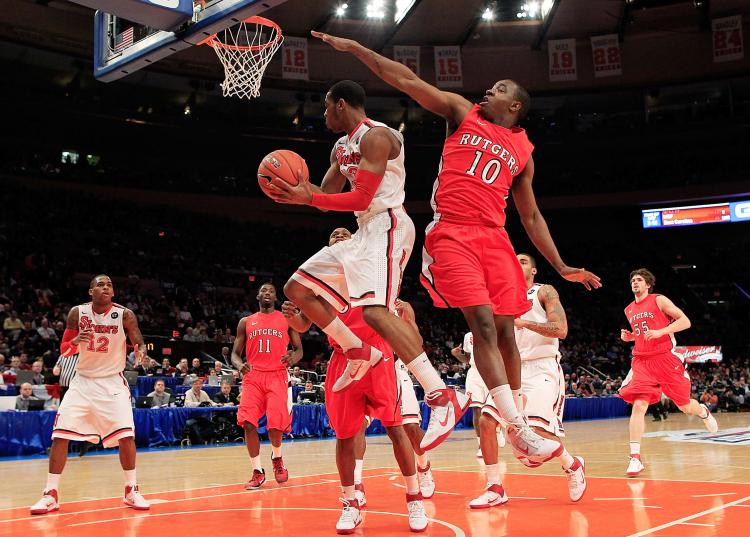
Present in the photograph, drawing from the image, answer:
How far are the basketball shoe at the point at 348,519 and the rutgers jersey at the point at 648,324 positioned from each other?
4555 millimetres

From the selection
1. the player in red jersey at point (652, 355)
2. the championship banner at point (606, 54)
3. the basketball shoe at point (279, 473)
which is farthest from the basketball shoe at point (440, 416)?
the championship banner at point (606, 54)

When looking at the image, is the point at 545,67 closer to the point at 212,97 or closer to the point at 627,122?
the point at 627,122

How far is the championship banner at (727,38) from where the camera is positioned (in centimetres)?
2583

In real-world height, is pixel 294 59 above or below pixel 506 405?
above

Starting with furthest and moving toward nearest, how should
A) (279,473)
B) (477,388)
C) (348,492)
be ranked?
1. (477,388)
2. (279,473)
3. (348,492)

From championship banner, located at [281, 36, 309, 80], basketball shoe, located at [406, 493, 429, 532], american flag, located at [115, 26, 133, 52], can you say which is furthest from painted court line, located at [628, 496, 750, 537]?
championship banner, located at [281, 36, 309, 80]

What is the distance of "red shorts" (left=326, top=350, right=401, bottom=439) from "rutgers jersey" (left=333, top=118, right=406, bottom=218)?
3.64 ft

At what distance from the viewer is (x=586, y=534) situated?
4320 millimetres

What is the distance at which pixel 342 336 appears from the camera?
16.1 ft

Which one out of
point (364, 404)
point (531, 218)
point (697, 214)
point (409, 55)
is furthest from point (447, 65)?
point (364, 404)

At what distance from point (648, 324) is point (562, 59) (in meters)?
20.9

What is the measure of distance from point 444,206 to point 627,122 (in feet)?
95.1

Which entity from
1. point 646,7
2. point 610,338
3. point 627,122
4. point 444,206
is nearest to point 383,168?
point 444,206

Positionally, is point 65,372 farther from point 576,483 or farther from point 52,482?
point 576,483
